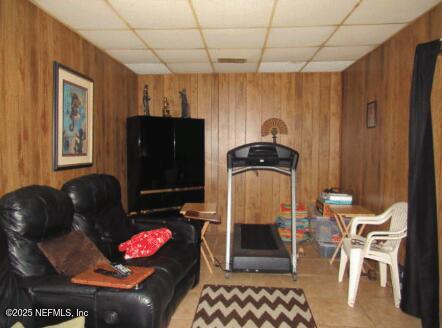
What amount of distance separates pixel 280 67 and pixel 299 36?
127 cm

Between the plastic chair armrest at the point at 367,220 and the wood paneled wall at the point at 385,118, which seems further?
the plastic chair armrest at the point at 367,220

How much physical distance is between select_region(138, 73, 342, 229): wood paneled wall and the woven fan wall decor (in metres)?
0.08

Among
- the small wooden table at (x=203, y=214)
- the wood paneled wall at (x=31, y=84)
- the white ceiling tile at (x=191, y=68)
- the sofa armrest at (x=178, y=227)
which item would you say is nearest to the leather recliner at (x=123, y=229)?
the sofa armrest at (x=178, y=227)

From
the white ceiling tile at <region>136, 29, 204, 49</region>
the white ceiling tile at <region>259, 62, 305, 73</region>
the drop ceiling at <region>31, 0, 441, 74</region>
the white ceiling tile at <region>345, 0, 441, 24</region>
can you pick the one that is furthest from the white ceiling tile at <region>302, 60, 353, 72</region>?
the white ceiling tile at <region>136, 29, 204, 49</region>

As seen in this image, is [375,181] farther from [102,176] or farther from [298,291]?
[102,176]

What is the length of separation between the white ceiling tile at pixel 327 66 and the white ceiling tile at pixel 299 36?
88cm

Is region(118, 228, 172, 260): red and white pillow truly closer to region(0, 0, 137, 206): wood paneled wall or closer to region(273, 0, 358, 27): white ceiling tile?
region(0, 0, 137, 206): wood paneled wall

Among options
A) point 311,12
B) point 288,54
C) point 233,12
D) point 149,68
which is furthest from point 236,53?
point 149,68

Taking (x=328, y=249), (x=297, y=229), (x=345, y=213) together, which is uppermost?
(x=345, y=213)

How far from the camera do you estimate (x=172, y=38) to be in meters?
3.37

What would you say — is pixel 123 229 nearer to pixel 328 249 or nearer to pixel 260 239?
pixel 260 239

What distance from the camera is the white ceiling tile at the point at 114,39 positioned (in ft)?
10.5

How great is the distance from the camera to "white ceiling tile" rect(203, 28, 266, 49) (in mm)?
3182

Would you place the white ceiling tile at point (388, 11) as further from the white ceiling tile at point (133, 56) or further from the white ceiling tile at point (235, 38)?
the white ceiling tile at point (133, 56)
